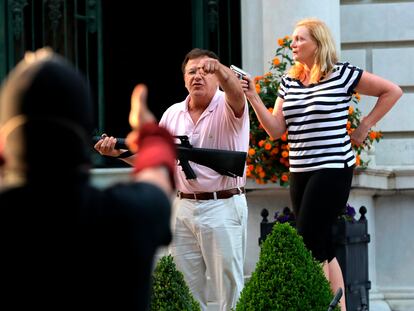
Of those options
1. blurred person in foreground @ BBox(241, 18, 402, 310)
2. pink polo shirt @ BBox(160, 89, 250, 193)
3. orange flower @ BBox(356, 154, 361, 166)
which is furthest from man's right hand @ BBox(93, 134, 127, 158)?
orange flower @ BBox(356, 154, 361, 166)

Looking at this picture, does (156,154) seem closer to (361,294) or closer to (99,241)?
(99,241)

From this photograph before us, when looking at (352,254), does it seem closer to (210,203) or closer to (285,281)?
(210,203)

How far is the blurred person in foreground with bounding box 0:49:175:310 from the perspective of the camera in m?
2.76

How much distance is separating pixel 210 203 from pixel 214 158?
1.08 ft

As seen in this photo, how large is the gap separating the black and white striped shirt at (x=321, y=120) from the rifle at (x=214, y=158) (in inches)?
20.7

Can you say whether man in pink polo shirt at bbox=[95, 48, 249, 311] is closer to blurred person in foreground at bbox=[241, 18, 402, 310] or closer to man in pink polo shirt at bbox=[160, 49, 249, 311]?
man in pink polo shirt at bbox=[160, 49, 249, 311]

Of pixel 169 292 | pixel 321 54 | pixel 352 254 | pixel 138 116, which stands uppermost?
pixel 321 54

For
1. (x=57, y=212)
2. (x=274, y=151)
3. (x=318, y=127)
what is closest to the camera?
(x=57, y=212)

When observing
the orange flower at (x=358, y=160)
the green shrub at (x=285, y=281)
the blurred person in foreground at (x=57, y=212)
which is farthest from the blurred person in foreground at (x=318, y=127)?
the blurred person in foreground at (x=57, y=212)

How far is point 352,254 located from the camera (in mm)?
8219

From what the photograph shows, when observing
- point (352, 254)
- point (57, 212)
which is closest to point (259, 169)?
point (352, 254)

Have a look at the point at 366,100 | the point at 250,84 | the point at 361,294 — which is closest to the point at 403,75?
the point at 366,100

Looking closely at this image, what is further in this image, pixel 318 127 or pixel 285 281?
pixel 318 127

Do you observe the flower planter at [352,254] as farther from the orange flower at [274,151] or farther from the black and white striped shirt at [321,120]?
the black and white striped shirt at [321,120]
